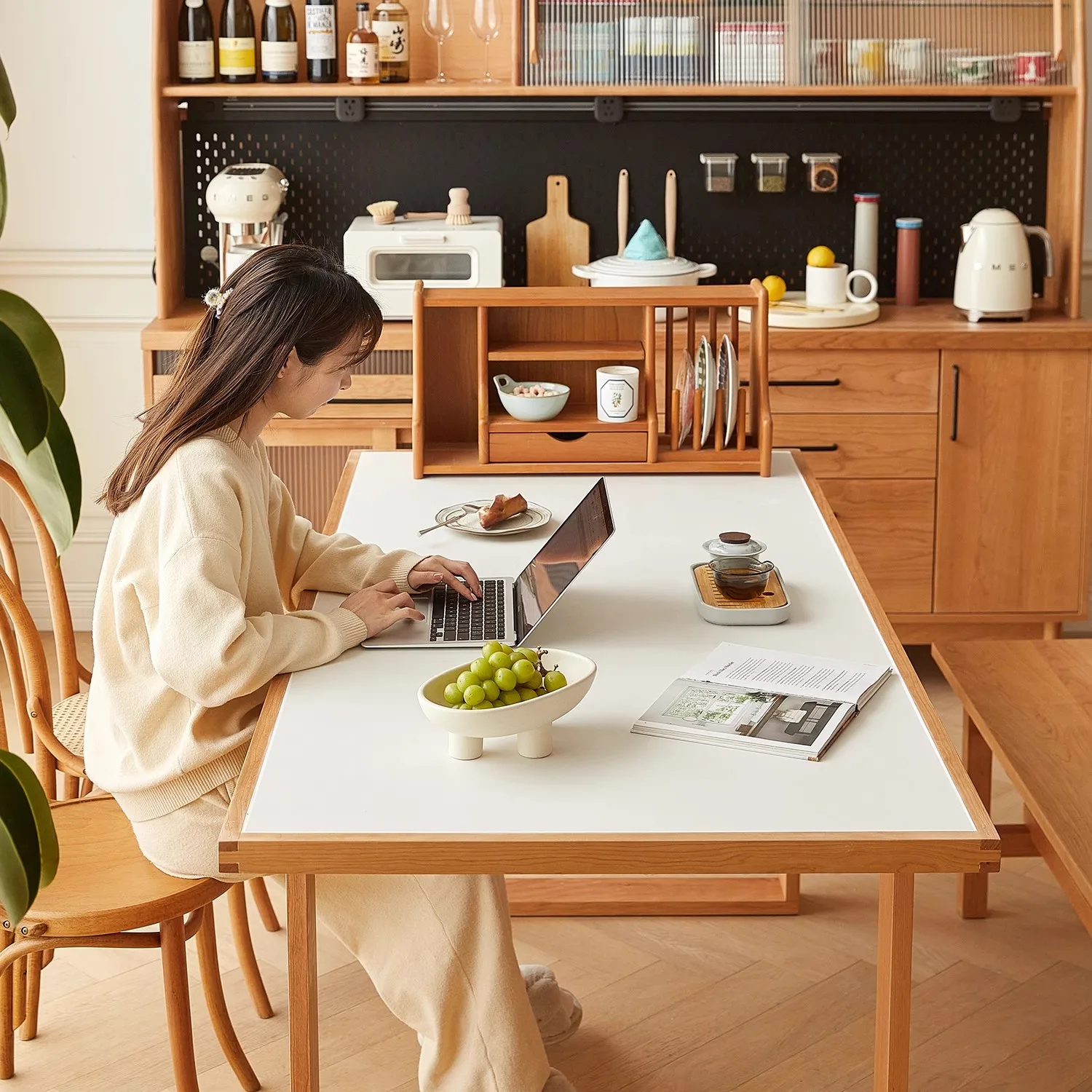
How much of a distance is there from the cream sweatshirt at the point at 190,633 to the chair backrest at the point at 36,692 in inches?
9.0

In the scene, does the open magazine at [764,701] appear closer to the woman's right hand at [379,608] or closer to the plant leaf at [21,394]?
the woman's right hand at [379,608]

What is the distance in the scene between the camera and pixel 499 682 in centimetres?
141

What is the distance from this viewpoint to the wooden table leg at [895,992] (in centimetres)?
147

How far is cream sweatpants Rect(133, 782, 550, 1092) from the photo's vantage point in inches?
64.2

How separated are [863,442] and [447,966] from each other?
2.11 meters

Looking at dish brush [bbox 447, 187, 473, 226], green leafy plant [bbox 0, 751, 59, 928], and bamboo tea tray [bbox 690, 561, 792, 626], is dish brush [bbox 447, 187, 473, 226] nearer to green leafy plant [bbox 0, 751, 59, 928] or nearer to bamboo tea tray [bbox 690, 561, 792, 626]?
bamboo tea tray [bbox 690, 561, 792, 626]

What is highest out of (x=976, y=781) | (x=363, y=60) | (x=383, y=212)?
(x=363, y=60)

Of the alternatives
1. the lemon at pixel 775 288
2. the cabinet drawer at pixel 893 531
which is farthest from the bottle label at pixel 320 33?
the cabinet drawer at pixel 893 531

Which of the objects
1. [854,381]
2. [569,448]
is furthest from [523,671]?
[854,381]

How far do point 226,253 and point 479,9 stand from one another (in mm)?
834

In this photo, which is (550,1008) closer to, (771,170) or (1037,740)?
(1037,740)

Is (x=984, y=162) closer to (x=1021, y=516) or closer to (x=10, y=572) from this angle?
(x=1021, y=516)

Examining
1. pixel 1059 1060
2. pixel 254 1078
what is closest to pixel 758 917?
pixel 1059 1060

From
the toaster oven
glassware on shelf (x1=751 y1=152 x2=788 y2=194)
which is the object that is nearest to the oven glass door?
the toaster oven
